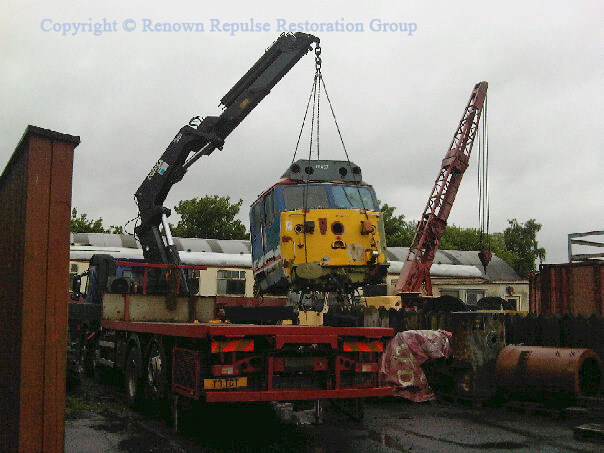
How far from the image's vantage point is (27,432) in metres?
4.75

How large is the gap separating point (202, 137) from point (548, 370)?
9946mm

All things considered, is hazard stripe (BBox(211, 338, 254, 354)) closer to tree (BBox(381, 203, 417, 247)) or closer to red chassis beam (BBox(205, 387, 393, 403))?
red chassis beam (BBox(205, 387, 393, 403))

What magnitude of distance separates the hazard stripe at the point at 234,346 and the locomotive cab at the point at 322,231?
643 cm

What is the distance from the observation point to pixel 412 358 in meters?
11.1

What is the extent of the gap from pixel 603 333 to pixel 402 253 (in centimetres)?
3143

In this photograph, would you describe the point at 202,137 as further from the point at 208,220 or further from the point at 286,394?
the point at 208,220

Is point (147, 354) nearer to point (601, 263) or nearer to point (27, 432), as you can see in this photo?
point (27, 432)

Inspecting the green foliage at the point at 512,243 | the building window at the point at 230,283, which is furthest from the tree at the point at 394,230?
the building window at the point at 230,283

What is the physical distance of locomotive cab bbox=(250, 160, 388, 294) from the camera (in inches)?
555

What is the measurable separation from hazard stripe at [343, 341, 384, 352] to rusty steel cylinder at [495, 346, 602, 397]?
276 cm

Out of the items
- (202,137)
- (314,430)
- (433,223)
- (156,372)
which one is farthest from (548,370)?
(433,223)

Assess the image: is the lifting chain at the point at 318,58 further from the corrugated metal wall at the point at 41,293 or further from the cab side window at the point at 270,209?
the corrugated metal wall at the point at 41,293

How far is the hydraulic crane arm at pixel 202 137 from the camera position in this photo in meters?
15.6

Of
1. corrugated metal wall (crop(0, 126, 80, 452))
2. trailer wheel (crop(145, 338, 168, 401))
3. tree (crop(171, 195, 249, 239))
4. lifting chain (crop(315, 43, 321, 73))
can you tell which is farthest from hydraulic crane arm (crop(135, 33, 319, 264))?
tree (crop(171, 195, 249, 239))
